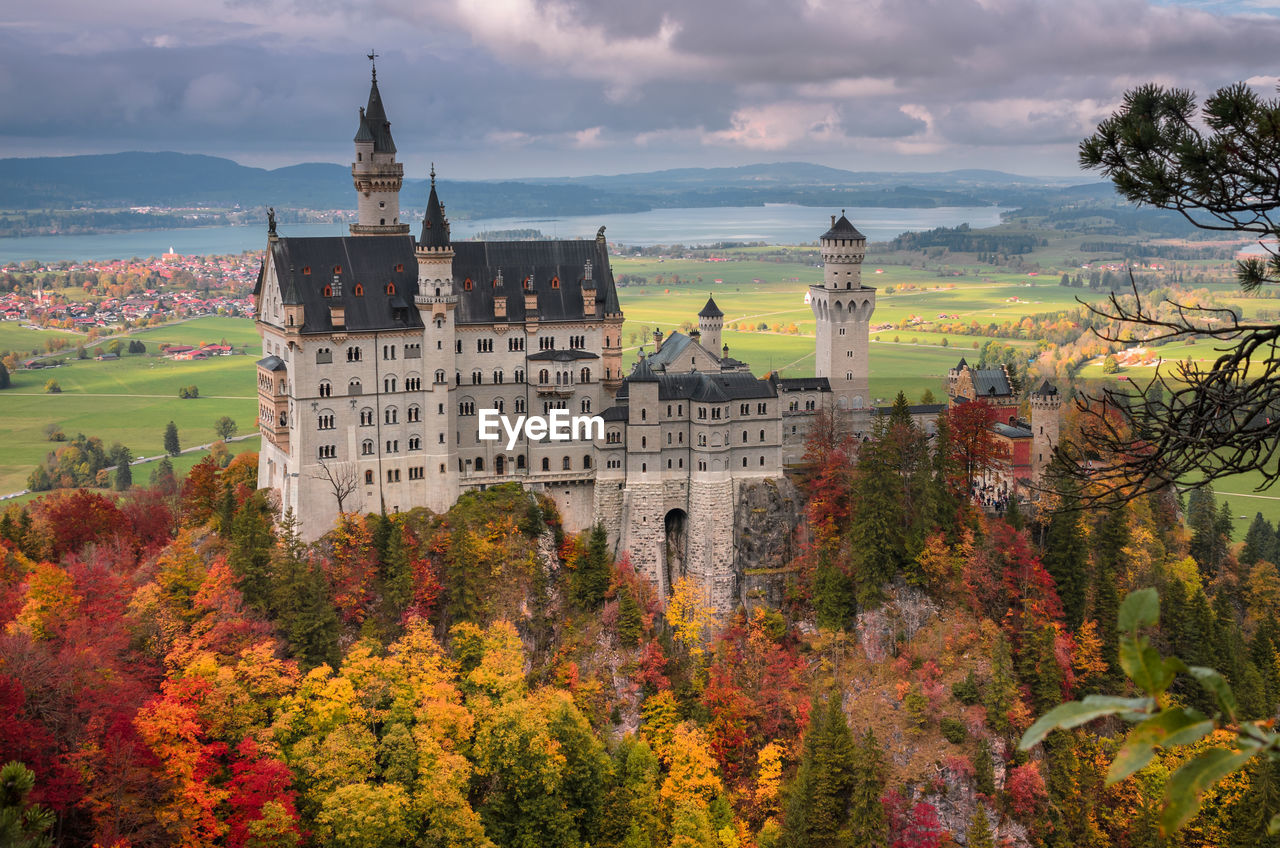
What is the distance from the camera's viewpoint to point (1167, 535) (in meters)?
79.6

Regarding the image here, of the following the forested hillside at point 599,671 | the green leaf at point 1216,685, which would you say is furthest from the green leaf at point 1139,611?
the forested hillside at point 599,671

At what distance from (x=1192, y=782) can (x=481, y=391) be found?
65247mm

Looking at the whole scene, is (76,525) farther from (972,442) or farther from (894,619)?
(972,442)

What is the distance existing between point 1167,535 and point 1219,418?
68.8 metres

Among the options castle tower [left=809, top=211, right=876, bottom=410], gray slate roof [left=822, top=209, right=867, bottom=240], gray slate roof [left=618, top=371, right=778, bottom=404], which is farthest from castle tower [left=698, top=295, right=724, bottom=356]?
gray slate roof [left=822, top=209, right=867, bottom=240]

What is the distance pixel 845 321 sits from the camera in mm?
79375

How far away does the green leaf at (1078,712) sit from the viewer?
→ 23.5 ft

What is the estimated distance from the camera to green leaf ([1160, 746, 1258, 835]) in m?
7.31

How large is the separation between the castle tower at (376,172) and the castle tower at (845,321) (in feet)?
92.0

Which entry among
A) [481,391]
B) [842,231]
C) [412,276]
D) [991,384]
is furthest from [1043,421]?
[412,276]

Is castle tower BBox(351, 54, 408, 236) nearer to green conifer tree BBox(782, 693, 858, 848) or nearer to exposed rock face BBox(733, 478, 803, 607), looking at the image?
exposed rock face BBox(733, 478, 803, 607)

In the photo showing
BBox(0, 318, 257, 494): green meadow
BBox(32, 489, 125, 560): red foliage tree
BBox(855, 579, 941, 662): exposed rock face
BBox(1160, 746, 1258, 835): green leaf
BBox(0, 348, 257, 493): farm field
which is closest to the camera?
BBox(1160, 746, 1258, 835): green leaf

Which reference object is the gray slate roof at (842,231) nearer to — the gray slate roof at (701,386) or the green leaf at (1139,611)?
the gray slate roof at (701,386)

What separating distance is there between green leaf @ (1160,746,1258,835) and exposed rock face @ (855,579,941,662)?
61.0 m
